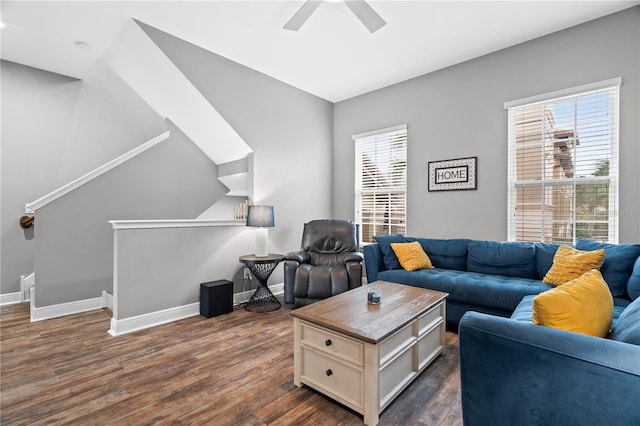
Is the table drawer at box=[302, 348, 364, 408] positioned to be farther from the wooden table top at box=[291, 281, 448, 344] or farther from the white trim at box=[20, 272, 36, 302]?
the white trim at box=[20, 272, 36, 302]

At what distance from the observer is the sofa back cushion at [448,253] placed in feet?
11.1

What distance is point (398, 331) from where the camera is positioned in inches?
71.8

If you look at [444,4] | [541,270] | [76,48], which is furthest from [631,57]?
[76,48]

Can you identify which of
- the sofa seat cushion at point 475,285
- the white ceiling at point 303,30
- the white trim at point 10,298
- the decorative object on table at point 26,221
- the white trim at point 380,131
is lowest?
the white trim at point 10,298

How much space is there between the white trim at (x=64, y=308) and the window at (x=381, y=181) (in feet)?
12.5

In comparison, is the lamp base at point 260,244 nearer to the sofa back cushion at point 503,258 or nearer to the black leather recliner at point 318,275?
the black leather recliner at point 318,275

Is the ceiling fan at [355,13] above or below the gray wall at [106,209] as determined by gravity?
above

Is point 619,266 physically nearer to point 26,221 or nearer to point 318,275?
point 318,275

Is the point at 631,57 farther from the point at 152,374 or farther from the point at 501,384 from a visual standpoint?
the point at 152,374

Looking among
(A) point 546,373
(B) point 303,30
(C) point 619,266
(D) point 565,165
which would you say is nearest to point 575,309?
(A) point 546,373

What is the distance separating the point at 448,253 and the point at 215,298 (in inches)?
106

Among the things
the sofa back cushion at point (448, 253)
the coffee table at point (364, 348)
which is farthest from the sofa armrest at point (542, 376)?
the sofa back cushion at point (448, 253)

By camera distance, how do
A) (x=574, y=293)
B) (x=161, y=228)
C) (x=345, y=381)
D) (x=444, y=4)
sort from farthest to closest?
(x=161, y=228) < (x=444, y=4) < (x=345, y=381) < (x=574, y=293)

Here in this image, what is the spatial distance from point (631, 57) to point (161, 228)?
4.92 metres
